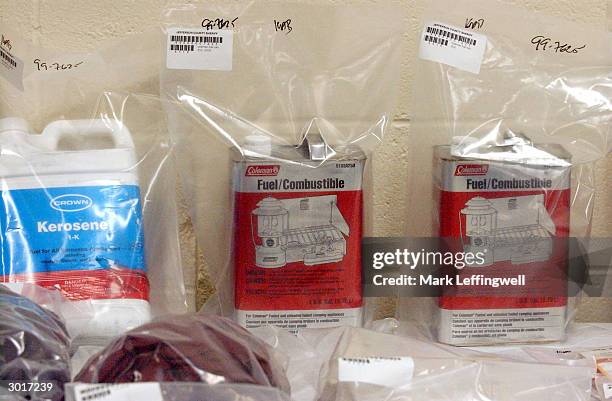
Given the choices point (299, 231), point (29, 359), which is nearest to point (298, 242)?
point (299, 231)

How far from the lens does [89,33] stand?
0.95m

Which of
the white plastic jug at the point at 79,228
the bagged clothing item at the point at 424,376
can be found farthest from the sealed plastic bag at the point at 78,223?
the bagged clothing item at the point at 424,376

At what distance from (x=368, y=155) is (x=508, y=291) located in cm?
22

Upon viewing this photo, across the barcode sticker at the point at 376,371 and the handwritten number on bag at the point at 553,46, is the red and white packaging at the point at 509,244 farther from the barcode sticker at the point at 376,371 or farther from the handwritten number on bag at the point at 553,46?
the barcode sticker at the point at 376,371

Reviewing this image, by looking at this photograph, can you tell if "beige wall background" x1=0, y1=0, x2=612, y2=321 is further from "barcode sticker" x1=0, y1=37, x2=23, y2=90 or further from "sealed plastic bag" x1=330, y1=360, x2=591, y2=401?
"sealed plastic bag" x1=330, y1=360, x2=591, y2=401

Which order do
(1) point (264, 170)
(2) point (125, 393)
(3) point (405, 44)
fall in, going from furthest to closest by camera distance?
(3) point (405, 44), (1) point (264, 170), (2) point (125, 393)

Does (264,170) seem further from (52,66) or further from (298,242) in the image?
(52,66)

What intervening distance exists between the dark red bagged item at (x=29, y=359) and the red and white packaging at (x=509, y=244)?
A: 442 millimetres

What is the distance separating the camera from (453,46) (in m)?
0.89

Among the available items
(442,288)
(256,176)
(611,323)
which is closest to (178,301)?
(256,176)

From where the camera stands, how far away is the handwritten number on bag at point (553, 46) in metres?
0.89

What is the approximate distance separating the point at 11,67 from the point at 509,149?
1.92 feet

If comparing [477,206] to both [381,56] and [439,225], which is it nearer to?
[439,225]

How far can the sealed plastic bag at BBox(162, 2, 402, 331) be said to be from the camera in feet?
2.76
